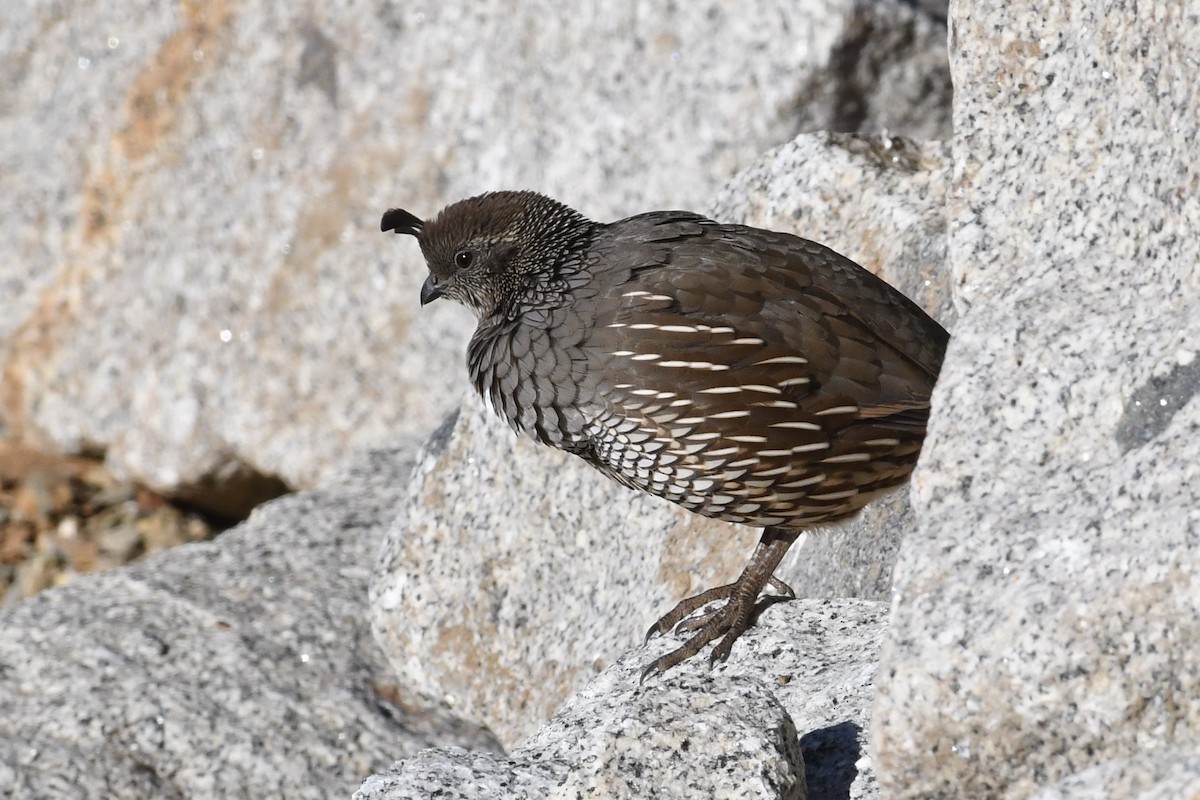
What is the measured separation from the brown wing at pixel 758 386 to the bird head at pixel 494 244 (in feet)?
1.45

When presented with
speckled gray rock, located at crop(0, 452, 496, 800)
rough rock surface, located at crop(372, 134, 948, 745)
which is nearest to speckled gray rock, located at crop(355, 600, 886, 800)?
rough rock surface, located at crop(372, 134, 948, 745)

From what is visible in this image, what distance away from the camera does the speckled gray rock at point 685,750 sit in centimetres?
350


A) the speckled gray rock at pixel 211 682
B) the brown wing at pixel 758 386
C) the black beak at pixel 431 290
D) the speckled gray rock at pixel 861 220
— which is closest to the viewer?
the brown wing at pixel 758 386

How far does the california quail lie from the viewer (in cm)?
469

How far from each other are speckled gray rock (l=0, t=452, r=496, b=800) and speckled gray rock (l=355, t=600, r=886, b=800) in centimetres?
193

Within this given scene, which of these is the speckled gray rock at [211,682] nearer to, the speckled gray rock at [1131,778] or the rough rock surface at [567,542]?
the rough rock surface at [567,542]

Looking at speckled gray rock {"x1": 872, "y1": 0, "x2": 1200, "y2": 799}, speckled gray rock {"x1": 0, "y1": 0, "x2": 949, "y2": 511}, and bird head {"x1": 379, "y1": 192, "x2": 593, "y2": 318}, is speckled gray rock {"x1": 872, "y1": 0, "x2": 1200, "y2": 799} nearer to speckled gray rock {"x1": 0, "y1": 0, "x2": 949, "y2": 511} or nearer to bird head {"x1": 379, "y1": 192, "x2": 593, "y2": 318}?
bird head {"x1": 379, "y1": 192, "x2": 593, "y2": 318}

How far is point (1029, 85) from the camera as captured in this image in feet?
13.6

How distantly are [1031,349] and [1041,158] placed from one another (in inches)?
25.5

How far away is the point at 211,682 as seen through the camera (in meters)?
6.07

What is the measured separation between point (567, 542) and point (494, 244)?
4.25 ft

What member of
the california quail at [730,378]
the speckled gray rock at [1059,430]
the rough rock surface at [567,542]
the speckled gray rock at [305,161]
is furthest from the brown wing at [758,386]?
the speckled gray rock at [305,161]

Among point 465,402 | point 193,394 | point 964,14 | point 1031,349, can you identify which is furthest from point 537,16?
point 1031,349

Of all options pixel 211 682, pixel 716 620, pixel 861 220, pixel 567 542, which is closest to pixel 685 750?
pixel 716 620
